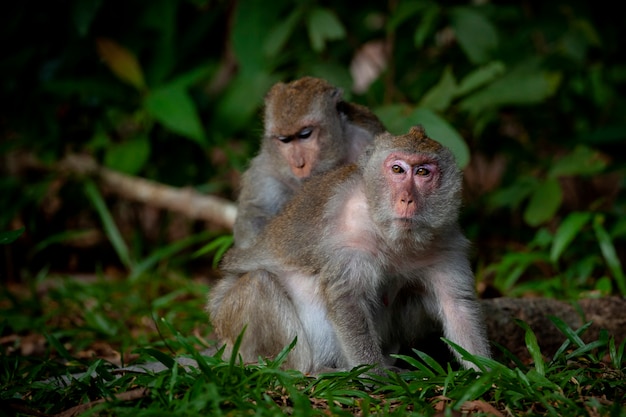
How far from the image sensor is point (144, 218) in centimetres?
1030

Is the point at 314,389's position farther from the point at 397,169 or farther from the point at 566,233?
the point at 566,233

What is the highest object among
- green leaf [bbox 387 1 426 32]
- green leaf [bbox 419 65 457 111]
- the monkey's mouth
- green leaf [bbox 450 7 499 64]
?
green leaf [bbox 387 1 426 32]

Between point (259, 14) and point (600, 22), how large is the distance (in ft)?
11.7

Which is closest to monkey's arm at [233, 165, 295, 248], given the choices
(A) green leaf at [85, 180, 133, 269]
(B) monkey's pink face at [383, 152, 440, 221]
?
(B) monkey's pink face at [383, 152, 440, 221]

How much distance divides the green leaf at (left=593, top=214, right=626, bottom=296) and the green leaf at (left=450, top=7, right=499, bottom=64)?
1.86m

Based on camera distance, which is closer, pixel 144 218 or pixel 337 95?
pixel 337 95

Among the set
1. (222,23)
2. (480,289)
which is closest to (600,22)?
(480,289)

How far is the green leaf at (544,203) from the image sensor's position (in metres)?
6.96

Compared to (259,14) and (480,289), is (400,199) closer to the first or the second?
(480,289)

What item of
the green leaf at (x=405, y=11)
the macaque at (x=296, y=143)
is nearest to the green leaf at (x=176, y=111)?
the macaque at (x=296, y=143)

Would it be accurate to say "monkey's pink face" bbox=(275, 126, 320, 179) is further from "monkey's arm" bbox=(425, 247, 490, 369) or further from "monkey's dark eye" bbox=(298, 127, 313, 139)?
"monkey's arm" bbox=(425, 247, 490, 369)

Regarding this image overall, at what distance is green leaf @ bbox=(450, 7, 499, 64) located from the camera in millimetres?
6957

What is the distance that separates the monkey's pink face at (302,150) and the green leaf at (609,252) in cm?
289

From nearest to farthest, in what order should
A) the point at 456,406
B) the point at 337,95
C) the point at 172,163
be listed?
the point at 456,406 < the point at 337,95 < the point at 172,163
